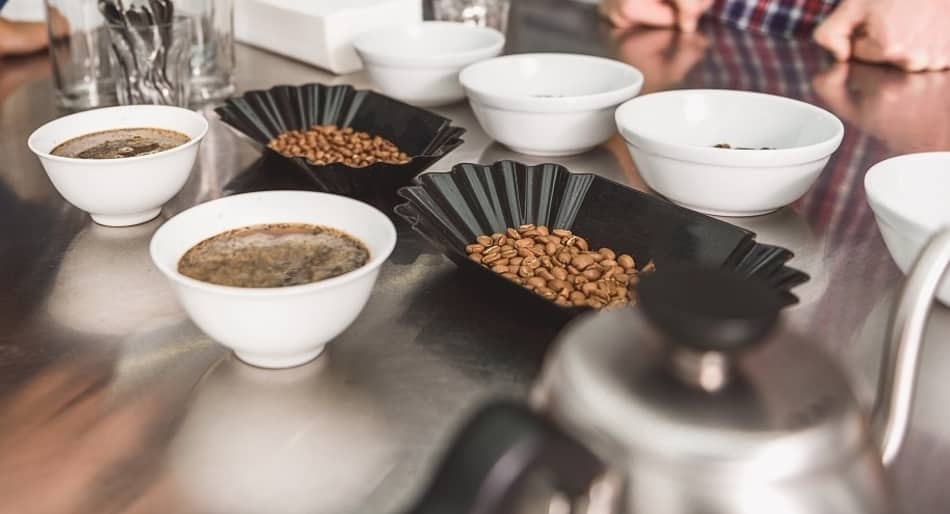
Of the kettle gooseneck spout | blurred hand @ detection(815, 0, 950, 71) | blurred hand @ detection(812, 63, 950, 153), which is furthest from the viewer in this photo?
blurred hand @ detection(815, 0, 950, 71)

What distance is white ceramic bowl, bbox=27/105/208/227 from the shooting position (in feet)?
2.92

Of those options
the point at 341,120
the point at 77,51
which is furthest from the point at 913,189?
the point at 77,51

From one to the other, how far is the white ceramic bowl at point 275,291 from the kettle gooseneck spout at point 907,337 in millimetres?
325

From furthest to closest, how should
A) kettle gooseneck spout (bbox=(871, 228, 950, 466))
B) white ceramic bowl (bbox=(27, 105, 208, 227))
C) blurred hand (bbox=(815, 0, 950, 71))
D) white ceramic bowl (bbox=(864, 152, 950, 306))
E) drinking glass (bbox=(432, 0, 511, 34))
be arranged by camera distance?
drinking glass (bbox=(432, 0, 511, 34)), blurred hand (bbox=(815, 0, 950, 71)), white ceramic bowl (bbox=(27, 105, 208, 227)), white ceramic bowl (bbox=(864, 152, 950, 306)), kettle gooseneck spout (bbox=(871, 228, 950, 466))

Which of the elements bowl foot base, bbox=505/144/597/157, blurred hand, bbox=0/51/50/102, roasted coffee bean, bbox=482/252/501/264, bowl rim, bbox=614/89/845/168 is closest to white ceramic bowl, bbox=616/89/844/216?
bowl rim, bbox=614/89/845/168

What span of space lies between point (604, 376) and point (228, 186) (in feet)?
2.26

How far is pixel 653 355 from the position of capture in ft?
1.51

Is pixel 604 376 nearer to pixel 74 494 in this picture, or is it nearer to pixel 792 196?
pixel 74 494

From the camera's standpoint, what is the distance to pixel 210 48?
1.33m

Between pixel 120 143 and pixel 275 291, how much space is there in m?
0.41

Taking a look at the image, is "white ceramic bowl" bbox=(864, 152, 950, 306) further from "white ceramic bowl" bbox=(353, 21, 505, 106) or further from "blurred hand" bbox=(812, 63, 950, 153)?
"white ceramic bowl" bbox=(353, 21, 505, 106)

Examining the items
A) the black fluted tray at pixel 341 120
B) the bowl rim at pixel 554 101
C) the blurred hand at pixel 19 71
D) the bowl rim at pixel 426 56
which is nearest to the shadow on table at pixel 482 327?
the black fluted tray at pixel 341 120

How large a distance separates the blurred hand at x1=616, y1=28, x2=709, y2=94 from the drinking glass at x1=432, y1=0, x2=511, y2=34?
0.20 metres

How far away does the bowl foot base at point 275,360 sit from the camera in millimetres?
719
